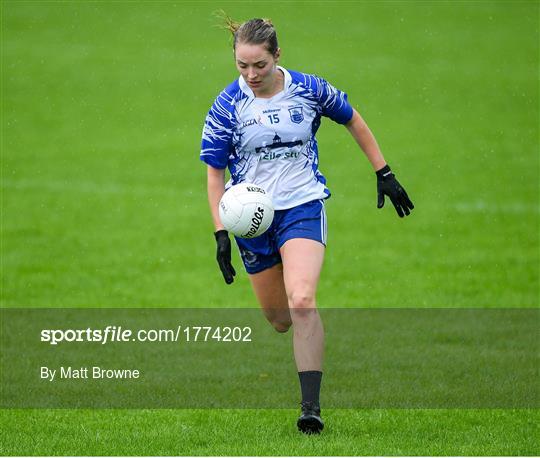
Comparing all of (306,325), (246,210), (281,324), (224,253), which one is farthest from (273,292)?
(246,210)

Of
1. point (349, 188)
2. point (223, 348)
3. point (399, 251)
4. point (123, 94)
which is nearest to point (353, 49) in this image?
point (123, 94)

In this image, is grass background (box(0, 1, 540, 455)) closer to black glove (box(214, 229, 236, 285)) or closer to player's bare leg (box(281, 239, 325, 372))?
player's bare leg (box(281, 239, 325, 372))

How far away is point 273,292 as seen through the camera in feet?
26.1

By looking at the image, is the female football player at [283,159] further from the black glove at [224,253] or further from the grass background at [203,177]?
the grass background at [203,177]

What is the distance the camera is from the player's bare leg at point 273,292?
26.0ft

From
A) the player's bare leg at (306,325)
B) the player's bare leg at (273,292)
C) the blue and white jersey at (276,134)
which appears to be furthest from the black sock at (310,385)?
the blue and white jersey at (276,134)

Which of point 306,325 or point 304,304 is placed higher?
point 304,304

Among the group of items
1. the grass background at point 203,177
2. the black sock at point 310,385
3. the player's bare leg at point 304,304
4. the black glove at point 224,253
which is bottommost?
the black sock at point 310,385

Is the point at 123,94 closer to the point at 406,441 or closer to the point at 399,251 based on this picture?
the point at 399,251

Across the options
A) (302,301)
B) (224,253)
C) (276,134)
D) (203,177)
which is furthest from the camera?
(203,177)

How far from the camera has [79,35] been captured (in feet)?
112

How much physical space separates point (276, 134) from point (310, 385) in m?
1.59

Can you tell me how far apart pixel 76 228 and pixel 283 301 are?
31.0 ft

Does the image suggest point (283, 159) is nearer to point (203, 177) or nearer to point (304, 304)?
point (304, 304)
